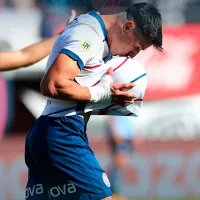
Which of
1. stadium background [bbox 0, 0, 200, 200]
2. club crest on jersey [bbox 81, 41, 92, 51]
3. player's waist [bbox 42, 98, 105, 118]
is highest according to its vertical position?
club crest on jersey [bbox 81, 41, 92, 51]

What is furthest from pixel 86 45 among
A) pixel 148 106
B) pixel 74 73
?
pixel 148 106

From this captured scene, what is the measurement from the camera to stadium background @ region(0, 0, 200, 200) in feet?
21.3

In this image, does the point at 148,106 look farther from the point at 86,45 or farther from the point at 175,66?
the point at 86,45

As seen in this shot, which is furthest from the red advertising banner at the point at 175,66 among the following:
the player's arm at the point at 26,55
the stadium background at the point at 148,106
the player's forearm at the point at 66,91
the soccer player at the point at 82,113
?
the player's forearm at the point at 66,91

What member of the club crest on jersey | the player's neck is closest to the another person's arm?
the player's neck

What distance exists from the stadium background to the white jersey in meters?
2.75

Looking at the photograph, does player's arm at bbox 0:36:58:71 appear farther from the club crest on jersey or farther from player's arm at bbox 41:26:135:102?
the club crest on jersey

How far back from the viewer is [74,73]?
3381 mm

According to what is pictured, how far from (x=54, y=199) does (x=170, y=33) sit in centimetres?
332

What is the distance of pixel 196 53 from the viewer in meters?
6.76

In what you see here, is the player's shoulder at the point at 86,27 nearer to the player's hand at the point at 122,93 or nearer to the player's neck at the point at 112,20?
the player's neck at the point at 112,20

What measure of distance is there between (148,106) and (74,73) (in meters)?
3.37

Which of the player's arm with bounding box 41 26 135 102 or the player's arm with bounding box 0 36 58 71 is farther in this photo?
the player's arm with bounding box 0 36 58 71

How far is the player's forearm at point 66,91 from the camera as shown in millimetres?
3373
